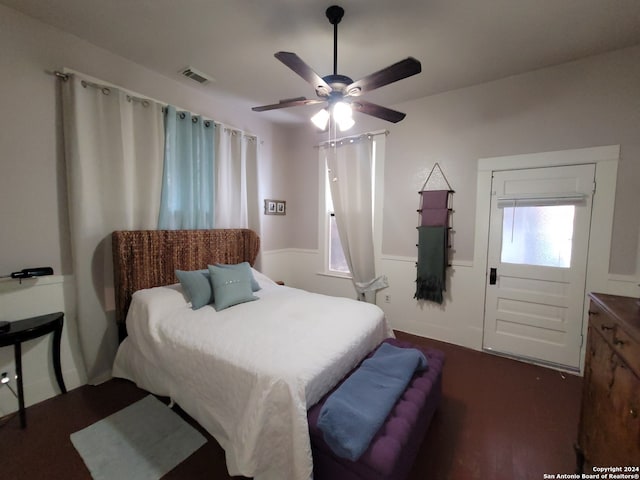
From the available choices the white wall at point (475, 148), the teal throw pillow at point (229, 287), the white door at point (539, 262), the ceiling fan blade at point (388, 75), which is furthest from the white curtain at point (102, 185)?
the white door at point (539, 262)

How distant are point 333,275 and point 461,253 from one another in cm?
172

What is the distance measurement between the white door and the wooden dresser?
123cm

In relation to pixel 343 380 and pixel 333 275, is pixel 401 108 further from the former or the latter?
pixel 343 380

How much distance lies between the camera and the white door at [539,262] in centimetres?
237

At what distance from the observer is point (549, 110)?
95.0 inches

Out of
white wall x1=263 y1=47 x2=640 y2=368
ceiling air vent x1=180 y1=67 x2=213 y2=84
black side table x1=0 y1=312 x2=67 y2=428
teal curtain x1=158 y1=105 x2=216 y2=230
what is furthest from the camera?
teal curtain x1=158 y1=105 x2=216 y2=230

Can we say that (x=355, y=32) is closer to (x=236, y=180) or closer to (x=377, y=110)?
(x=377, y=110)

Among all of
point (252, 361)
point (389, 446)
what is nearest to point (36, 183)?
point (252, 361)

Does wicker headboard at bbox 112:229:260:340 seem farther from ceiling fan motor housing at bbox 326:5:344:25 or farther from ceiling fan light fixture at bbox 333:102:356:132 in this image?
ceiling fan motor housing at bbox 326:5:344:25

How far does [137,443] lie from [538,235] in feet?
12.1

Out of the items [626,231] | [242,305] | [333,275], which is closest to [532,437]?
[626,231]

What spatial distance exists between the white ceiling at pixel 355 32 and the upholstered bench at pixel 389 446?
2.46m

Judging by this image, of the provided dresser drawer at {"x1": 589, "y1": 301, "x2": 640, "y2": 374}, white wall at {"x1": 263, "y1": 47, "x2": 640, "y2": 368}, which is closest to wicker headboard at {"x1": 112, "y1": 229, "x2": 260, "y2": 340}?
white wall at {"x1": 263, "y1": 47, "x2": 640, "y2": 368}

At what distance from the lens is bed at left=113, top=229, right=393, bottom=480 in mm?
1275
